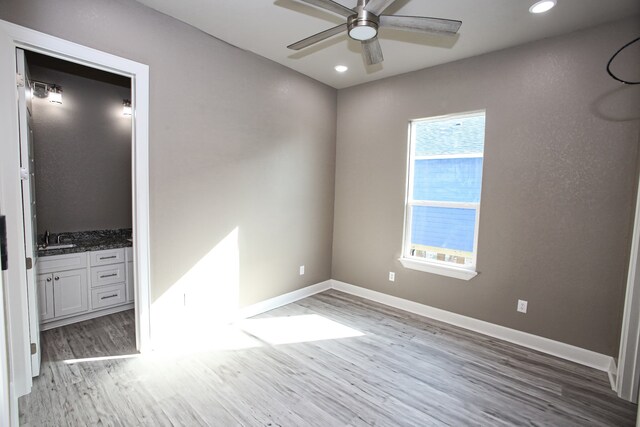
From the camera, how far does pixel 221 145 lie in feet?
10.3

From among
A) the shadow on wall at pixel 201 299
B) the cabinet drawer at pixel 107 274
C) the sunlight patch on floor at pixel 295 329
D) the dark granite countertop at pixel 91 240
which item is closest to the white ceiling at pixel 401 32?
the shadow on wall at pixel 201 299

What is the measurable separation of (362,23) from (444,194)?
233 centimetres

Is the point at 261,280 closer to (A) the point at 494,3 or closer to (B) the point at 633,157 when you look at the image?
(A) the point at 494,3

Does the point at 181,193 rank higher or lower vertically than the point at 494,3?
lower

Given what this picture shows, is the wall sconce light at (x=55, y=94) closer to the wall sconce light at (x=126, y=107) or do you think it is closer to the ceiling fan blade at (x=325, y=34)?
the wall sconce light at (x=126, y=107)

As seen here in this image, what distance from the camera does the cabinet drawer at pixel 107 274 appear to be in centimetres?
333

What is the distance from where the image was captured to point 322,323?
11.3 ft

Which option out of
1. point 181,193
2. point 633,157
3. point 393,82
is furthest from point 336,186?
point 633,157

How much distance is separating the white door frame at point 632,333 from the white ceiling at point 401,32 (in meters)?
1.50

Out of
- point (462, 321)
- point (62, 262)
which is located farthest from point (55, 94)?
point (462, 321)

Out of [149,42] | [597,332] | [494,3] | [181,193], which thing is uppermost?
[494,3]

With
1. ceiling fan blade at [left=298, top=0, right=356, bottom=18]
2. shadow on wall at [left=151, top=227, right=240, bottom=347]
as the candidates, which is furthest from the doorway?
ceiling fan blade at [left=298, top=0, right=356, bottom=18]

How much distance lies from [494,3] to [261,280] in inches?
134

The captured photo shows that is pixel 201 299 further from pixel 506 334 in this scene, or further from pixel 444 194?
pixel 506 334
